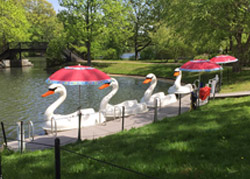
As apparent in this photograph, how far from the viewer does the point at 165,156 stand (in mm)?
5902

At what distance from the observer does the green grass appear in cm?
516

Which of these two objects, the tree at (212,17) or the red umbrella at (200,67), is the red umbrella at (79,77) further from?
the tree at (212,17)

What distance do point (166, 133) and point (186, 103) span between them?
7352 millimetres

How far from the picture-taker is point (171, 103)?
15.7 metres

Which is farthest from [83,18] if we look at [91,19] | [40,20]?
[40,20]

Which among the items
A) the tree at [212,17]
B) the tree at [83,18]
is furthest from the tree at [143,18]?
the tree at [212,17]

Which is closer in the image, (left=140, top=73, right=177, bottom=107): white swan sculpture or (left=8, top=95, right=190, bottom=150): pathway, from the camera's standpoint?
(left=8, top=95, right=190, bottom=150): pathway

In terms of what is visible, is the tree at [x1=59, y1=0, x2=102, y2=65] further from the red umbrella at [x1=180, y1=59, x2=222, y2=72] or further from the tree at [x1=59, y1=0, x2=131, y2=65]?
the red umbrella at [x1=180, y1=59, x2=222, y2=72]

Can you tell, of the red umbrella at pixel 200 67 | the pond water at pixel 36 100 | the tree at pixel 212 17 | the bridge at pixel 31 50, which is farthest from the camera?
the bridge at pixel 31 50

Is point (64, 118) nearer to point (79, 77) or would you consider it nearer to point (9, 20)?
point (79, 77)

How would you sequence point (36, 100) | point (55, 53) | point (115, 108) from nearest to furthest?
1. point (115, 108)
2. point (36, 100)
3. point (55, 53)

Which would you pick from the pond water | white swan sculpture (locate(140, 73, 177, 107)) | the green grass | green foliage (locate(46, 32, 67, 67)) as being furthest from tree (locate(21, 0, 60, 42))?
the green grass

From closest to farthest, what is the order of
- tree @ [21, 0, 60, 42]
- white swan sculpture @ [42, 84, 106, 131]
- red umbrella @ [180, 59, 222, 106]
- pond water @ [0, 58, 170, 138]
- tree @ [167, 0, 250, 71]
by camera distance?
white swan sculpture @ [42, 84, 106, 131] < red umbrella @ [180, 59, 222, 106] < pond water @ [0, 58, 170, 138] < tree @ [167, 0, 250, 71] < tree @ [21, 0, 60, 42]

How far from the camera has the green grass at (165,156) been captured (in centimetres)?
516
